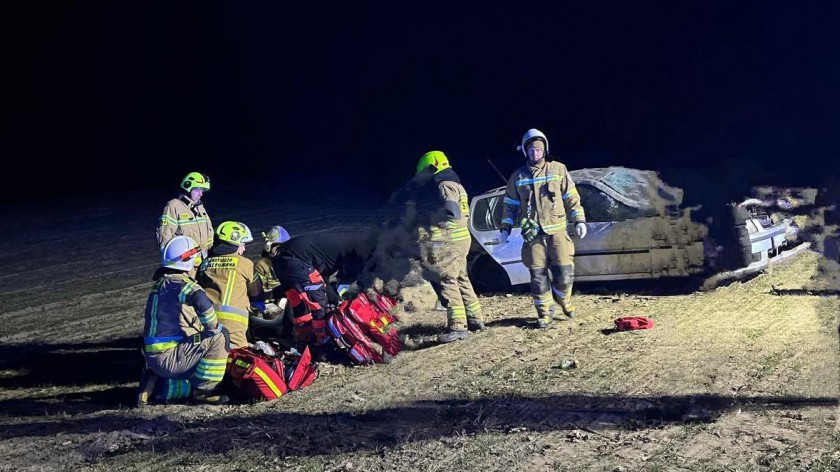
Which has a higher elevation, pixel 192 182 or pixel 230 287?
pixel 192 182

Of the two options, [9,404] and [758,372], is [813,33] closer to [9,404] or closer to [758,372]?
[758,372]

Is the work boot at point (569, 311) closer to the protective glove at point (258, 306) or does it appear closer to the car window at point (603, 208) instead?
the car window at point (603, 208)

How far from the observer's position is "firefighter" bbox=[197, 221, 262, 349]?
7605mm

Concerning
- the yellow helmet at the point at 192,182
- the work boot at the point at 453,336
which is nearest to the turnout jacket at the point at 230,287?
the yellow helmet at the point at 192,182

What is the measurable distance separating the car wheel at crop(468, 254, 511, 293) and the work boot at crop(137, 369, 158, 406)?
4619mm

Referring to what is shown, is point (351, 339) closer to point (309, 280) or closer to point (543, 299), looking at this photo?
point (309, 280)

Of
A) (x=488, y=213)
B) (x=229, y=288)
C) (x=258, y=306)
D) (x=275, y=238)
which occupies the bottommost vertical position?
(x=258, y=306)

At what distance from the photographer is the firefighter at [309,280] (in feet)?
26.7

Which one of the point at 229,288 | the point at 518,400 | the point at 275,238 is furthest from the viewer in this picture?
the point at 275,238

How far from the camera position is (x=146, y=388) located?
724 cm

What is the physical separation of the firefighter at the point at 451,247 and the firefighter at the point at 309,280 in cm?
116

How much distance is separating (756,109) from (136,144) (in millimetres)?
16888

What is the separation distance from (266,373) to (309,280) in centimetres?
129

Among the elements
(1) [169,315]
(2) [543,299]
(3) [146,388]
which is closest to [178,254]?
(1) [169,315]
